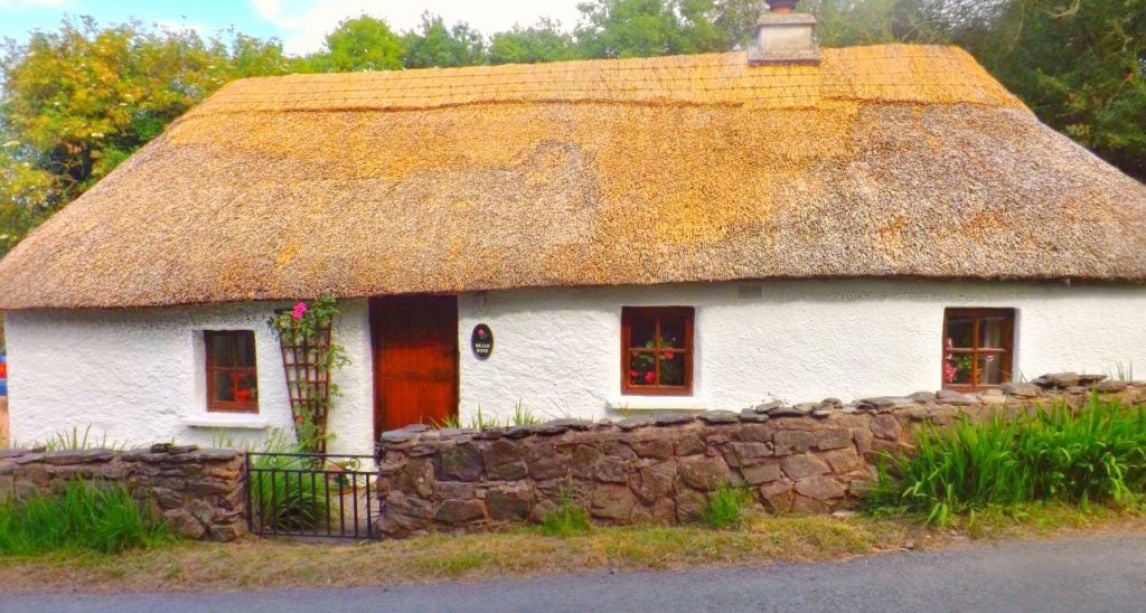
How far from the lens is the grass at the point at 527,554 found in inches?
192

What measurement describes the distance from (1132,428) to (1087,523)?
893 mm

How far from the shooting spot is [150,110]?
14.1 metres

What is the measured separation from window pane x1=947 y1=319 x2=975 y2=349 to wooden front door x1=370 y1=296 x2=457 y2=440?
5.39 meters

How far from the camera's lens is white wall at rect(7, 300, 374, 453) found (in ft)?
26.5

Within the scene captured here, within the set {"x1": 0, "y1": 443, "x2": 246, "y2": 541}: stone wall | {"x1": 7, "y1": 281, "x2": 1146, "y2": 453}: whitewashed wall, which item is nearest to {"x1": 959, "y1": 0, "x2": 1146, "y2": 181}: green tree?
{"x1": 7, "y1": 281, "x2": 1146, "y2": 453}: whitewashed wall

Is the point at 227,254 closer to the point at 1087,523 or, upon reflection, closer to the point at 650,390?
the point at 650,390

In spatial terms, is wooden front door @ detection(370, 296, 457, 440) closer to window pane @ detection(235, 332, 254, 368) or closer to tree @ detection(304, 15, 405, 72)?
window pane @ detection(235, 332, 254, 368)

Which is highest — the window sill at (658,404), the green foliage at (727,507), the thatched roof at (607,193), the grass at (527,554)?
the thatched roof at (607,193)

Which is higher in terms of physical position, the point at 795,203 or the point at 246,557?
the point at 795,203

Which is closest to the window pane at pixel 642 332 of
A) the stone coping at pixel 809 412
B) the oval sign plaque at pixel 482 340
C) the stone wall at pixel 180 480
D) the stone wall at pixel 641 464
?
the oval sign plaque at pixel 482 340

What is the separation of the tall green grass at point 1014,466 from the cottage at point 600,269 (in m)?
2.08

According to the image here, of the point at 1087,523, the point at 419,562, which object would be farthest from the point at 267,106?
the point at 1087,523

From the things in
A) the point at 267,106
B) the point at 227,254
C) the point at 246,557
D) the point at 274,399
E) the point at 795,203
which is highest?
the point at 267,106

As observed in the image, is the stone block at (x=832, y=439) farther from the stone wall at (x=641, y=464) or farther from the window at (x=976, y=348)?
the window at (x=976, y=348)
